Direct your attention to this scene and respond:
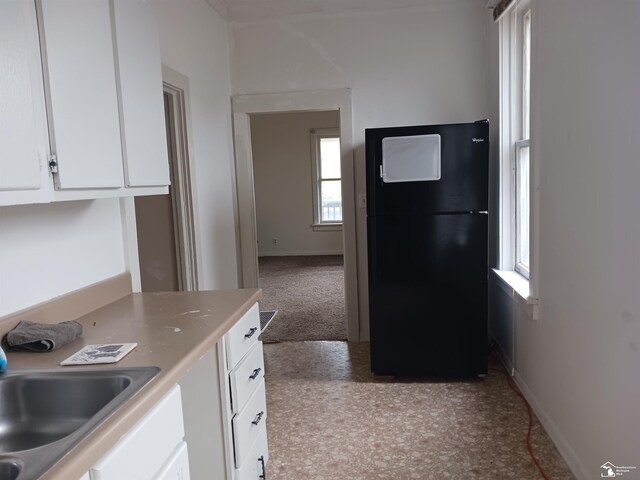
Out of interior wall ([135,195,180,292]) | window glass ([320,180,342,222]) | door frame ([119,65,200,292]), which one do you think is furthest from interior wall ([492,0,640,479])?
window glass ([320,180,342,222])

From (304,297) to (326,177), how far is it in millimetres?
3174

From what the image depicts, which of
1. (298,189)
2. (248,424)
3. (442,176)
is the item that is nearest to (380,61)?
(442,176)

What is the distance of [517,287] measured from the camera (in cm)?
272

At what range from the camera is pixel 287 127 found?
8.02 meters

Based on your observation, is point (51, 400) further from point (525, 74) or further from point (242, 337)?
point (525, 74)

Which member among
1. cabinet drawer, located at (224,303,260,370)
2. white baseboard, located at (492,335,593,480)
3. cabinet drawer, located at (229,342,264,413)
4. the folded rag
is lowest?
white baseboard, located at (492,335,593,480)

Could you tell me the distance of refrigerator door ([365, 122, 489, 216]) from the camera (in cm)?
286

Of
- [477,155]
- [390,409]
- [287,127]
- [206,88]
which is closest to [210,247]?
[206,88]

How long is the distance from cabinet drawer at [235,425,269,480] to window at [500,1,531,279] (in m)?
1.79

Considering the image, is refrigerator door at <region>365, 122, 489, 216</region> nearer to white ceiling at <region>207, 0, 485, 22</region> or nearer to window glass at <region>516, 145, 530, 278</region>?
window glass at <region>516, 145, 530, 278</region>

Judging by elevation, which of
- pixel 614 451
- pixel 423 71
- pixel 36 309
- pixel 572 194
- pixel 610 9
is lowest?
pixel 614 451

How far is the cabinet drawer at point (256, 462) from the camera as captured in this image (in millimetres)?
1760

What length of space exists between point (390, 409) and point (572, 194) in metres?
1.48

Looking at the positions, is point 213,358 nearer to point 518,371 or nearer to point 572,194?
point 572,194
